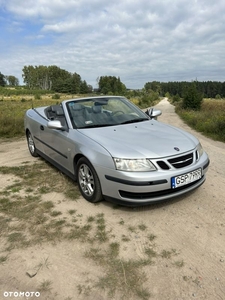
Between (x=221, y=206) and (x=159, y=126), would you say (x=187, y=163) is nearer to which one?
(x=221, y=206)

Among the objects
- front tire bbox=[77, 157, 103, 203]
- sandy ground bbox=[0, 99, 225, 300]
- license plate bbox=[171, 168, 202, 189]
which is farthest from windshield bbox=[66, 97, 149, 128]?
license plate bbox=[171, 168, 202, 189]

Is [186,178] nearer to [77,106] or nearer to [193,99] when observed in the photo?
[77,106]

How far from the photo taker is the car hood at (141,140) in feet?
10.0

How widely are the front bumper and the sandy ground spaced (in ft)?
0.90

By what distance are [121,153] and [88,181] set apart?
796mm

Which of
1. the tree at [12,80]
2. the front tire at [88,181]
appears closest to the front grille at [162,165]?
the front tire at [88,181]

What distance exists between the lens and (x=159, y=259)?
7.89 ft

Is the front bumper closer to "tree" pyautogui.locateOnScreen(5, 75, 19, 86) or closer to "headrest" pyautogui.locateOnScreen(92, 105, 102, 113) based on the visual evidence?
"headrest" pyautogui.locateOnScreen(92, 105, 102, 113)

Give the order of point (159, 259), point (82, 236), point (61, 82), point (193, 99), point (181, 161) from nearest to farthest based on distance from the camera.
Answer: point (159, 259), point (82, 236), point (181, 161), point (193, 99), point (61, 82)

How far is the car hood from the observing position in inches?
120

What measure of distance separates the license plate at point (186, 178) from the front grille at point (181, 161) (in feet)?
0.41

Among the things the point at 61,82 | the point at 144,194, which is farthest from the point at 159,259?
the point at 61,82

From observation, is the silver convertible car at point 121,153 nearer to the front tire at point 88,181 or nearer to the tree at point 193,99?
the front tire at point 88,181

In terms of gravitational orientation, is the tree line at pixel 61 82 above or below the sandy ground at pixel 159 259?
above
